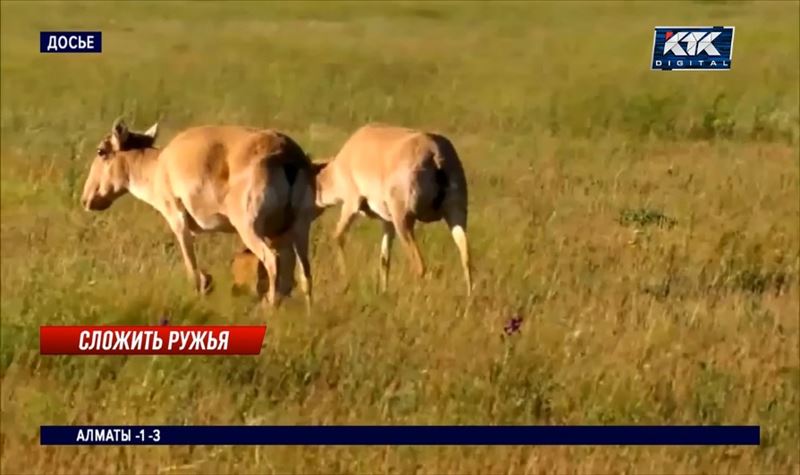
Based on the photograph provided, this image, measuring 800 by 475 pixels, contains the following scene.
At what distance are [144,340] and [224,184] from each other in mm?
723

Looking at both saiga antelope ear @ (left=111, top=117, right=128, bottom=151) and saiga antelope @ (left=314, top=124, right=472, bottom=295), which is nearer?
saiga antelope ear @ (left=111, top=117, right=128, bottom=151)

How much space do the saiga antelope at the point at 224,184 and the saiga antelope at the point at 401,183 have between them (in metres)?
0.18

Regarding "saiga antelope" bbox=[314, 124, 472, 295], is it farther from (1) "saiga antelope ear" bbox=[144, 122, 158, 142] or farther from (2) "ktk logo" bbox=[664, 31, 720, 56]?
(2) "ktk logo" bbox=[664, 31, 720, 56]

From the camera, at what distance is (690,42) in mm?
6145

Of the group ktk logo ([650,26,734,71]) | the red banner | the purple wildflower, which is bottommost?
the red banner

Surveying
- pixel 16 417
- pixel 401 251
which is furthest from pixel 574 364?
pixel 16 417

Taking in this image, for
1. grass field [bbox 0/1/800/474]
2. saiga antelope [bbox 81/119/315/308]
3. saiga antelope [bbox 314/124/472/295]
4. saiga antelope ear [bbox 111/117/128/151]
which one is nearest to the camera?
grass field [bbox 0/1/800/474]

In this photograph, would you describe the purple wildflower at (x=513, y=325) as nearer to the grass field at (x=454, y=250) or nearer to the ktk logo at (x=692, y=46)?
the grass field at (x=454, y=250)

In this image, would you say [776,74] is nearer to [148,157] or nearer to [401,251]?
A: [401,251]

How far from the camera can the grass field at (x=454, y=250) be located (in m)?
6.07

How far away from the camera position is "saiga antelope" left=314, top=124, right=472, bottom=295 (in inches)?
256

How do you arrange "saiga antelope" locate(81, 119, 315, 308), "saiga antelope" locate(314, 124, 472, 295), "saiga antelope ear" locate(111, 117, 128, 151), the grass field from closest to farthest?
the grass field, "saiga antelope" locate(81, 119, 315, 308), "saiga antelope ear" locate(111, 117, 128, 151), "saiga antelope" locate(314, 124, 472, 295)

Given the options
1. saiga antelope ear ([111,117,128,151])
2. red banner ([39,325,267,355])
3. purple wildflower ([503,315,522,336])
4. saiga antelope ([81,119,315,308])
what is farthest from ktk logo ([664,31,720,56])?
saiga antelope ear ([111,117,128,151])

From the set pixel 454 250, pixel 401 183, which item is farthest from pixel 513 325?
pixel 401 183
